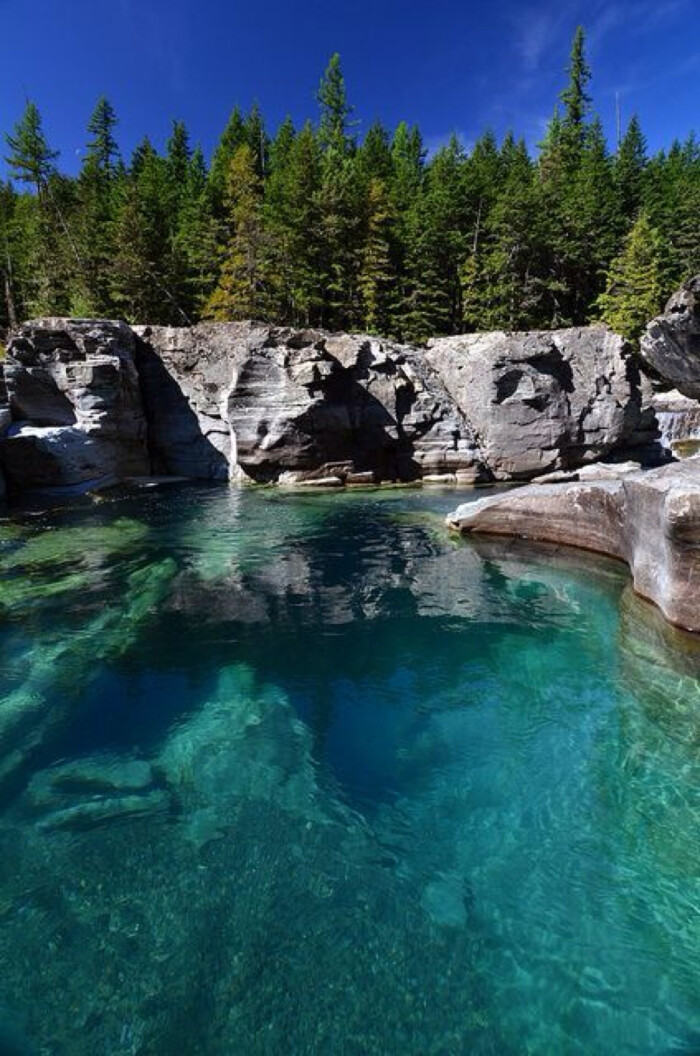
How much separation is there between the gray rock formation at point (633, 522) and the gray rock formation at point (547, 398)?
12401 millimetres

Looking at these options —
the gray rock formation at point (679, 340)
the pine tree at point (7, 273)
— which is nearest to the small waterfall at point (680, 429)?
the gray rock formation at point (679, 340)

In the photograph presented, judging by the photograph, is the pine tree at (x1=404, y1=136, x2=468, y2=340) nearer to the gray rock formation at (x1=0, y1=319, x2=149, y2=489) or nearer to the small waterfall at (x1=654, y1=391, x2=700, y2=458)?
the small waterfall at (x1=654, y1=391, x2=700, y2=458)

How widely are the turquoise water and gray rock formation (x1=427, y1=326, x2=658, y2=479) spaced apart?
17.4 meters

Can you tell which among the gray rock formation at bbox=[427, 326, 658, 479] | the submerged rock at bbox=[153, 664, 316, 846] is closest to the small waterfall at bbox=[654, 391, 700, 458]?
the gray rock formation at bbox=[427, 326, 658, 479]

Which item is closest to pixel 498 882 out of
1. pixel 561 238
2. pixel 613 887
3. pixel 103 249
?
pixel 613 887

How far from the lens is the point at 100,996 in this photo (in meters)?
3.22

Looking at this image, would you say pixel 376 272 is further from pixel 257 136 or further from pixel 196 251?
pixel 257 136

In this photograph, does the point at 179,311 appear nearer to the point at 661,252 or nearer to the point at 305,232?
the point at 305,232

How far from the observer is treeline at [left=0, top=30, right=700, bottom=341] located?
35.9 meters

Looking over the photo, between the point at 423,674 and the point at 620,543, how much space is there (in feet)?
20.8

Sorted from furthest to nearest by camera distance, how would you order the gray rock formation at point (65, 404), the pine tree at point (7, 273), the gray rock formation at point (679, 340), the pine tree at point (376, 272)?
the pine tree at point (7, 273) < the pine tree at point (376, 272) < the gray rock formation at point (65, 404) < the gray rock formation at point (679, 340)

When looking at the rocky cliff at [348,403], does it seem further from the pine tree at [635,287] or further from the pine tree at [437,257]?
the pine tree at [635,287]

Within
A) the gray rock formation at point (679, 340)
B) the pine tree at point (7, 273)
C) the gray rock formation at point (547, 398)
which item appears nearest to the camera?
the gray rock formation at point (679, 340)

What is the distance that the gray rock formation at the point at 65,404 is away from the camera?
21.0m
